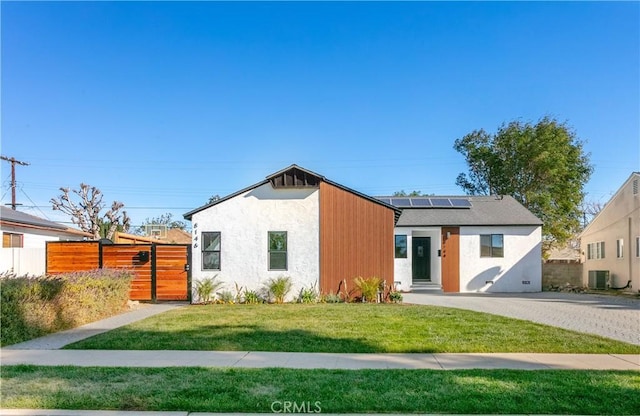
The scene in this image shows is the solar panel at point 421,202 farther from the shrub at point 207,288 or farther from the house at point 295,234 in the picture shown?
the shrub at point 207,288

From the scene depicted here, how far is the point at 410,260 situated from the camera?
19953 millimetres

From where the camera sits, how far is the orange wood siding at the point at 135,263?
51.5 ft

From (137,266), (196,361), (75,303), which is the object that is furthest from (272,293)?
(196,361)

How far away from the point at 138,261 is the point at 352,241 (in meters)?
7.45

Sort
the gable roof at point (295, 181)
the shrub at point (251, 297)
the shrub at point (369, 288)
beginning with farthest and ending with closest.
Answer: the gable roof at point (295, 181), the shrub at point (251, 297), the shrub at point (369, 288)

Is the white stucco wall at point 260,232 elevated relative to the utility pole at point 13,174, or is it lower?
lower

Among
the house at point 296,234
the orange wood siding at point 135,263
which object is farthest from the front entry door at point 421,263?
the orange wood siding at point 135,263

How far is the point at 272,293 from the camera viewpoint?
1547 centimetres

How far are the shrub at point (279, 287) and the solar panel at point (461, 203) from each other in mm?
9927

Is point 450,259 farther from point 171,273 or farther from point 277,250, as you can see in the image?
point 171,273

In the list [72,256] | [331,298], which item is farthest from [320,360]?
[72,256]

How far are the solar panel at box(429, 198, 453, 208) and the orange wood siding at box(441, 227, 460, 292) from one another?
72.4 inches

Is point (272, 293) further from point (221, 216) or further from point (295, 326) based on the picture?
point (295, 326)

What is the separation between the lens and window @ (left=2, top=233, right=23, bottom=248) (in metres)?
17.3
